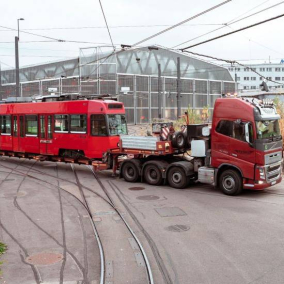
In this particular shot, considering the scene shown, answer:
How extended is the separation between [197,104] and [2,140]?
44845mm

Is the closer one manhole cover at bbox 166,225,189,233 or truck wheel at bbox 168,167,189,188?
manhole cover at bbox 166,225,189,233

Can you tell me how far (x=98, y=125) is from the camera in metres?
16.1

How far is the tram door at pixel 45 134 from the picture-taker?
1812 centimetres

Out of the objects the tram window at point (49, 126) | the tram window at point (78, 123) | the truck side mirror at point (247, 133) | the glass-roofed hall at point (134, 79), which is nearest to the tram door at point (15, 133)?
the tram window at point (49, 126)

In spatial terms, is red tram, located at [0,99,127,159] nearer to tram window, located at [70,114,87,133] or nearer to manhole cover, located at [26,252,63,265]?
tram window, located at [70,114,87,133]

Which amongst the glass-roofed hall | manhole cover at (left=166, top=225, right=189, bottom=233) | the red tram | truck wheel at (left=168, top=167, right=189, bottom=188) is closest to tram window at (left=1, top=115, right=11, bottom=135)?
the red tram

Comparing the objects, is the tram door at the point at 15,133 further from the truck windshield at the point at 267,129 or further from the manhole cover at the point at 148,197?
the truck windshield at the point at 267,129

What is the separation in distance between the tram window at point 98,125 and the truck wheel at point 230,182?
5721mm

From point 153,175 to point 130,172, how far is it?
1194mm

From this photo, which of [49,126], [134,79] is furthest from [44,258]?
[134,79]

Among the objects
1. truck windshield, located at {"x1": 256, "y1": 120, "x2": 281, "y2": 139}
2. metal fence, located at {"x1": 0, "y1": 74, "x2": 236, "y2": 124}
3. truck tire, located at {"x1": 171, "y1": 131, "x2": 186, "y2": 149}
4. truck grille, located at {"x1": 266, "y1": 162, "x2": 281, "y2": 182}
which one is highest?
metal fence, located at {"x1": 0, "y1": 74, "x2": 236, "y2": 124}

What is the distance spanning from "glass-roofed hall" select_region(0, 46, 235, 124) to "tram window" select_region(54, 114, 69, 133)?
97.5ft

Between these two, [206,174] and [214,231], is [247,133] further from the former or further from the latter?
[214,231]

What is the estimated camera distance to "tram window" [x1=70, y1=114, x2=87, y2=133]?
16.5 meters
